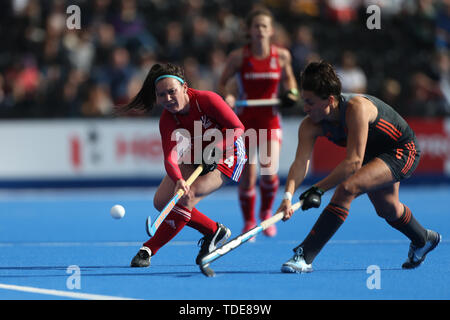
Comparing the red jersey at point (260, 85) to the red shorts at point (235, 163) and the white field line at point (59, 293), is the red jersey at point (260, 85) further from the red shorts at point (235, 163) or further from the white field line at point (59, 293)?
the white field line at point (59, 293)

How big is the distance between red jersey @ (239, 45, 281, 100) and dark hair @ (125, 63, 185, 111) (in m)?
1.99

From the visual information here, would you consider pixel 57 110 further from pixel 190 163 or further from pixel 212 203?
pixel 190 163

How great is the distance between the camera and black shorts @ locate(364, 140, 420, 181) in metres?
4.75

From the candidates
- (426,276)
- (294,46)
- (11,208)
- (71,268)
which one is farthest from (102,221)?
(294,46)

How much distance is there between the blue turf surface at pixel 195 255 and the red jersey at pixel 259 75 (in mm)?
1309

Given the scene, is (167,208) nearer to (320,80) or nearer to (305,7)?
(320,80)

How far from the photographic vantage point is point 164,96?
195 inches

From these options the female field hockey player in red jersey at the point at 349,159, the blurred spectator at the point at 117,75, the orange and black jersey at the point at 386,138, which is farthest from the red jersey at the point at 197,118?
the blurred spectator at the point at 117,75

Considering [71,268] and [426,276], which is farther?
[71,268]

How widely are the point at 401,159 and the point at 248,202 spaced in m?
2.40

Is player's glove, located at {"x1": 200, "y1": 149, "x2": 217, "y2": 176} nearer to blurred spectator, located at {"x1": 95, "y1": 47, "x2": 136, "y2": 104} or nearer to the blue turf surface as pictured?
the blue turf surface

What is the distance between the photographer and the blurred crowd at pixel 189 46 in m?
11.6

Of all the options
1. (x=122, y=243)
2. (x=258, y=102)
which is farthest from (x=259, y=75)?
(x=122, y=243)
